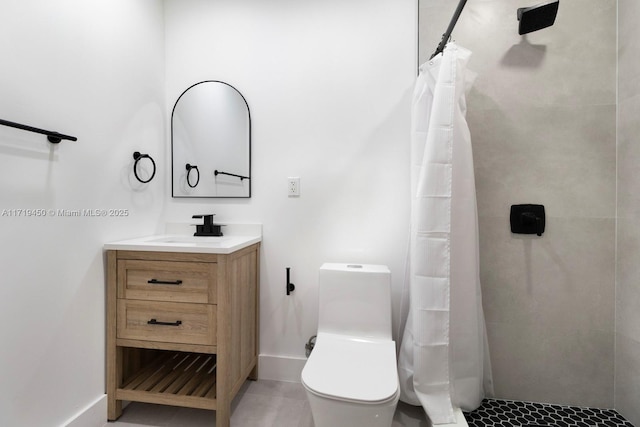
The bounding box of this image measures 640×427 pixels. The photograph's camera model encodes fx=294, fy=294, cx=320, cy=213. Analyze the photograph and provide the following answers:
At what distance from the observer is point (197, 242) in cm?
166

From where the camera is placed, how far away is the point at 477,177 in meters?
1.58

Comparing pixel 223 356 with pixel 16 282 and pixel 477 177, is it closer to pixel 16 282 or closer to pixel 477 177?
pixel 16 282

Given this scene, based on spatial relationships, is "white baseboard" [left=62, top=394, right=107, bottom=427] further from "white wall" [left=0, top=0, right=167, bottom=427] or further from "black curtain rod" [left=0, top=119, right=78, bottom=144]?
"black curtain rod" [left=0, top=119, right=78, bottom=144]

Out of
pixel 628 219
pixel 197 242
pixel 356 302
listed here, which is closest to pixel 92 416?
pixel 197 242

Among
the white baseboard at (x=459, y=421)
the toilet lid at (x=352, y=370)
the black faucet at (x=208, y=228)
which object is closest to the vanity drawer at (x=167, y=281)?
the black faucet at (x=208, y=228)

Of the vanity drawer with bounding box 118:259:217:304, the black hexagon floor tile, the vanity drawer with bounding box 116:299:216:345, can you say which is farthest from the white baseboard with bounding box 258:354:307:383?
the black hexagon floor tile

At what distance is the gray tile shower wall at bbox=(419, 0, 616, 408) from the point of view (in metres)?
1.47

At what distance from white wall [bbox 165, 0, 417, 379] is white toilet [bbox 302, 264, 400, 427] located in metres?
0.24

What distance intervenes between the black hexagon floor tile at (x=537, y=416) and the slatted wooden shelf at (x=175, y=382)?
4.22 feet

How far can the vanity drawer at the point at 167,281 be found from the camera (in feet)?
4.54

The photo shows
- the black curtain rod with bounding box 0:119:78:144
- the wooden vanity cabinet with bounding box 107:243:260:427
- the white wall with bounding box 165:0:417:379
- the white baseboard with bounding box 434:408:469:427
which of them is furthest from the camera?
the white wall with bounding box 165:0:417:379

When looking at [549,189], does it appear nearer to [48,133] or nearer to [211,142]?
[211,142]

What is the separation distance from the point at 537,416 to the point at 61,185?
2.42 m

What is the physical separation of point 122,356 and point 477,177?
2.08 m
